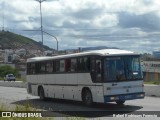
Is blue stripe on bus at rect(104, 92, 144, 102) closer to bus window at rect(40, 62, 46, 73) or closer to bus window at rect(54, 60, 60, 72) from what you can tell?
bus window at rect(54, 60, 60, 72)

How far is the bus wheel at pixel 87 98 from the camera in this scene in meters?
20.2

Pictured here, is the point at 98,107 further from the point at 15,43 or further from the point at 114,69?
the point at 15,43

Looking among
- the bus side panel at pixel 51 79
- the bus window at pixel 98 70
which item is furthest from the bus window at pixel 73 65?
the bus side panel at pixel 51 79

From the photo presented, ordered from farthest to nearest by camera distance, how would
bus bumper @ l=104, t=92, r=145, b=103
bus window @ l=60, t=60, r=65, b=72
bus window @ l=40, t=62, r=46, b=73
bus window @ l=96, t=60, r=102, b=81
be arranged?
bus window @ l=40, t=62, r=46, b=73, bus window @ l=60, t=60, r=65, b=72, bus window @ l=96, t=60, r=102, b=81, bus bumper @ l=104, t=92, r=145, b=103

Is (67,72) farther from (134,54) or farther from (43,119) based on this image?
(43,119)

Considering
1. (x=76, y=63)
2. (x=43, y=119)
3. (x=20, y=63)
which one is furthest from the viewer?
(x=20, y=63)

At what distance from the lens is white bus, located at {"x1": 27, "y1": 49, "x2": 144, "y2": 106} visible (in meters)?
18.9

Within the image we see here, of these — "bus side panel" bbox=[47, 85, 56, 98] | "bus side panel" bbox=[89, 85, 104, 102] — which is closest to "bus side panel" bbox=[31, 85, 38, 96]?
"bus side panel" bbox=[47, 85, 56, 98]

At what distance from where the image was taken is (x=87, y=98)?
2055 cm

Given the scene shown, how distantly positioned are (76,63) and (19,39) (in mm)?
164608

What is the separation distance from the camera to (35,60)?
27.3 m

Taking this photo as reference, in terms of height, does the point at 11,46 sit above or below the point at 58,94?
above

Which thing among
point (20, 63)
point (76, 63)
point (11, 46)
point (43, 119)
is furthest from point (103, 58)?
point (11, 46)

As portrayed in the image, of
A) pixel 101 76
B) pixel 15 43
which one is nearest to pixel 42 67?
pixel 101 76
